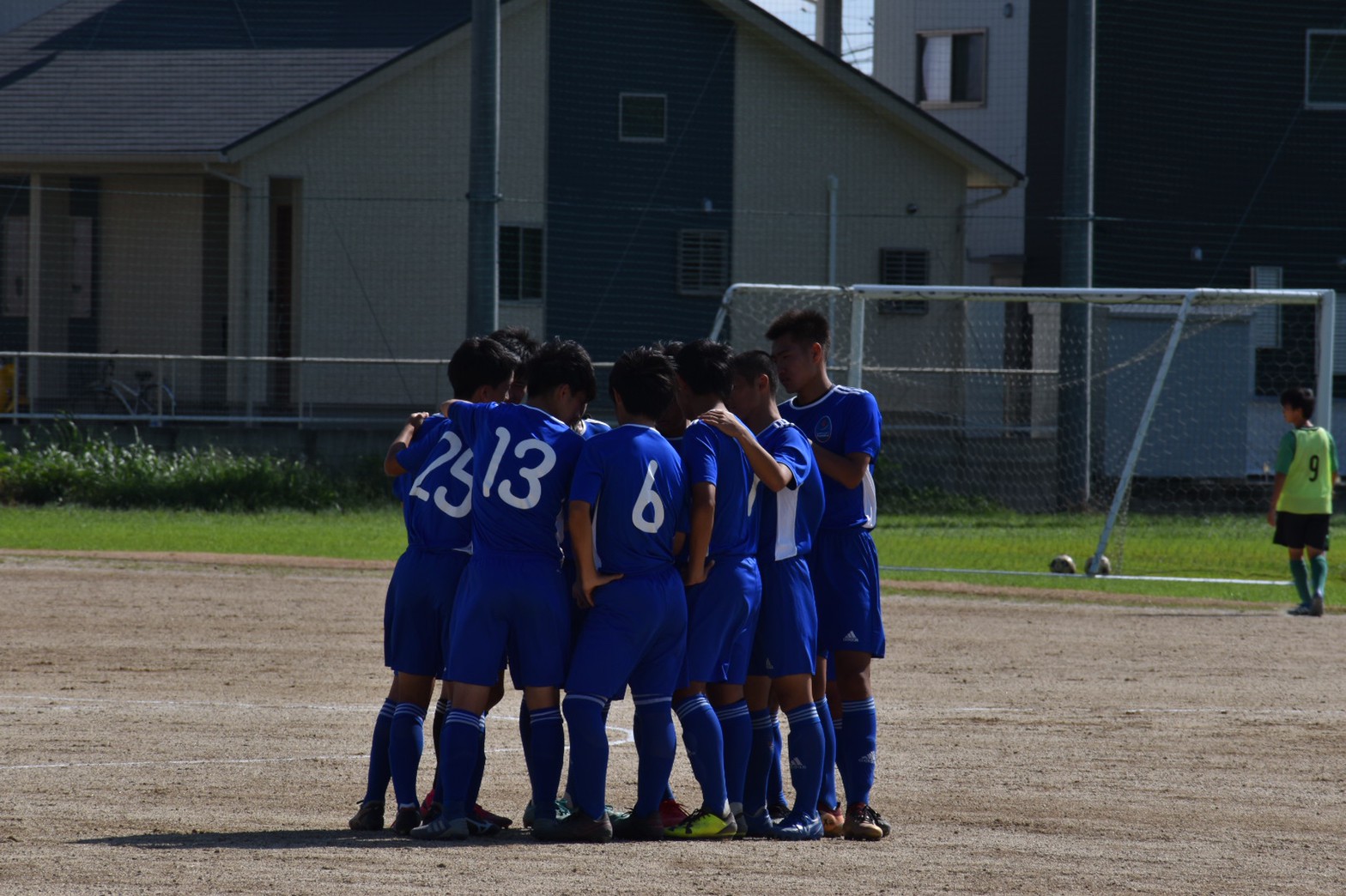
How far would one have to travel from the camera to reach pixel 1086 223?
2202 centimetres

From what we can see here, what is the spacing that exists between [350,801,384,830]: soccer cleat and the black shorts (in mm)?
9922

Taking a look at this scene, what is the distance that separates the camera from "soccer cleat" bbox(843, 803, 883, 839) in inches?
254

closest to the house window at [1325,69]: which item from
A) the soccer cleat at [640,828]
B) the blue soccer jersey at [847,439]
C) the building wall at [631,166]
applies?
the building wall at [631,166]

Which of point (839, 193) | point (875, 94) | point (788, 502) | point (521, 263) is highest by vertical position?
point (875, 94)

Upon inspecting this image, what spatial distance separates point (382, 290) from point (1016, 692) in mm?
17123

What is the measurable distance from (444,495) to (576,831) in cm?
129

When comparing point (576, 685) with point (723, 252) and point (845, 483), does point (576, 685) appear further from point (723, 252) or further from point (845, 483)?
point (723, 252)

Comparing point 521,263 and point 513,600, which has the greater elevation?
point 521,263

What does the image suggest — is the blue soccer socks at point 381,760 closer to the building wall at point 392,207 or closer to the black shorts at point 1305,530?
the black shorts at point 1305,530

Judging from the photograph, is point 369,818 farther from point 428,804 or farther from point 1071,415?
point 1071,415

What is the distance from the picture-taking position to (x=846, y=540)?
6.70m

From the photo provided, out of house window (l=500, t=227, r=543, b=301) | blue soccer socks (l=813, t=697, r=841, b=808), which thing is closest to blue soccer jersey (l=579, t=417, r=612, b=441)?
blue soccer socks (l=813, t=697, r=841, b=808)

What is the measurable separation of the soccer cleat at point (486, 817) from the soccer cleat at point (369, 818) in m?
0.36

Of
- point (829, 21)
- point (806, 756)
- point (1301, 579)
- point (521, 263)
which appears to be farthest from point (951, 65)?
point (806, 756)
